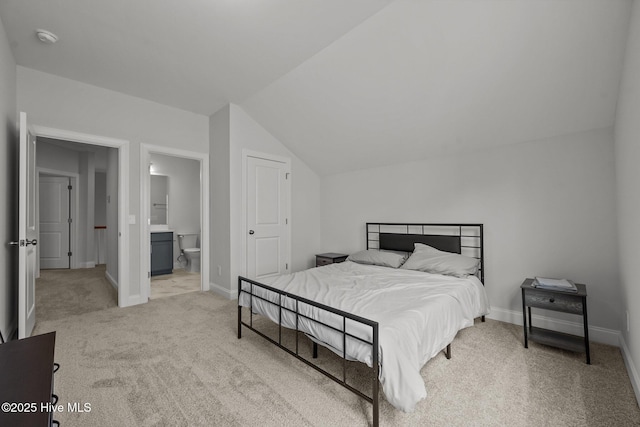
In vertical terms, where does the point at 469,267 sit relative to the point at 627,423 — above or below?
above

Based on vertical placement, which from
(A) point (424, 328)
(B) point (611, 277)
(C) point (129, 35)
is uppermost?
(C) point (129, 35)

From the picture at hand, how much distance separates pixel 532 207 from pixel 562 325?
1190 mm

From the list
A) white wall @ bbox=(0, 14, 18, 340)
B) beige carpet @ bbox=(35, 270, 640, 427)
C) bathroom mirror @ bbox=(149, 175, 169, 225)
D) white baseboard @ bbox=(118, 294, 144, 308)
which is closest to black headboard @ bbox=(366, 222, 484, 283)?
beige carpet @ bbox=(35, 270, 640, 427)

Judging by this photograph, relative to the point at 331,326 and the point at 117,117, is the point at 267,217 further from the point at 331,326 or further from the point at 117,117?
the point at 331,326

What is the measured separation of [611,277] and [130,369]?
4.17m

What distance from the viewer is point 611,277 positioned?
8.72 feet

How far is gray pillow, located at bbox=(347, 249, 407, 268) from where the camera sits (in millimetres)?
3592

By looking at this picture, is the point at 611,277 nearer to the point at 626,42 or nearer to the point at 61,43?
the point at 626,42

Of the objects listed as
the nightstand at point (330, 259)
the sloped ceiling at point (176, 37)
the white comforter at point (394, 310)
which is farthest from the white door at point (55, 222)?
the white comforter at point (394, 310)

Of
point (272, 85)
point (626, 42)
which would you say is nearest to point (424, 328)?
point (626, 42)

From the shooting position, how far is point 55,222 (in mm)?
6484

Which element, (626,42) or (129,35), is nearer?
(626,42)

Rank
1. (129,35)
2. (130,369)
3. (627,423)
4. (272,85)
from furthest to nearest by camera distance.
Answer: (272,85), (129,35), (130,369), (627,423)

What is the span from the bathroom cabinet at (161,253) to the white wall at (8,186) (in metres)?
2.44
